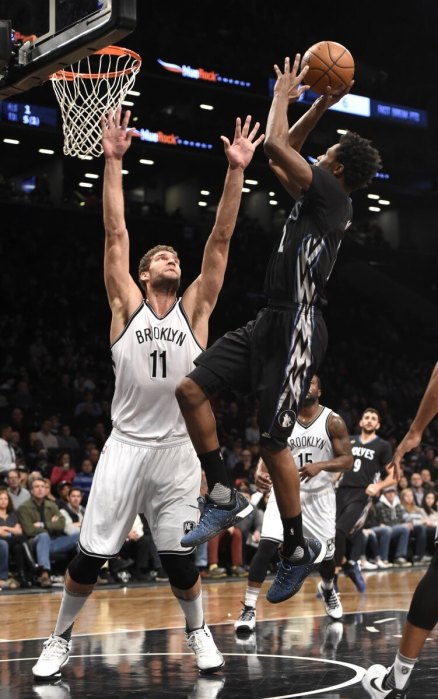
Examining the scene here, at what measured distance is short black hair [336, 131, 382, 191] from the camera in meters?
4.98

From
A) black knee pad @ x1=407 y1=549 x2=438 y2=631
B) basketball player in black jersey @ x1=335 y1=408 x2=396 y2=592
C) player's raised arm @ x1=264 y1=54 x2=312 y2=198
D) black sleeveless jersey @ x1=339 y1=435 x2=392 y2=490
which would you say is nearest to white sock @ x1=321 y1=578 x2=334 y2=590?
basketball player in black jersey @ x1=335 y1=408 x2=396 y2=592

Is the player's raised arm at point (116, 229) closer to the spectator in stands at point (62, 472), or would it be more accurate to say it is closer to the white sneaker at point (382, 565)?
the spectator in stands at point (62, 472)

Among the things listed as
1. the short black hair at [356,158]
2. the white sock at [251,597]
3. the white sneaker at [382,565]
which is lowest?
the white sneaker at [382,565]

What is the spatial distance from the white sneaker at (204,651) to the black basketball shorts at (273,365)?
70.2 inches

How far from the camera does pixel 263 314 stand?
16.3ft

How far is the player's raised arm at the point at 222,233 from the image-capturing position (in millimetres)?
5816

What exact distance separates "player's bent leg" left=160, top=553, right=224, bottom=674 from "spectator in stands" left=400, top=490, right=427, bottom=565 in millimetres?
10445

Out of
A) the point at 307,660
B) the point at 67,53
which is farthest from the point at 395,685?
the point at 67,53

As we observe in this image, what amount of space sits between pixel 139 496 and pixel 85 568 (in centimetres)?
53

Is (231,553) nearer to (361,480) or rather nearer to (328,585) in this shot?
(361,480)

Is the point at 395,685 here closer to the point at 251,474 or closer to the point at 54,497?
the point at 54,497

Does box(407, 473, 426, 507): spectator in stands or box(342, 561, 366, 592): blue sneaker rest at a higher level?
box(407, 473, 426, 507): spectator in stands

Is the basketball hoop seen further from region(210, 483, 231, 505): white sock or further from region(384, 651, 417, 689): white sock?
region(384, 651, 417, 689): white sock

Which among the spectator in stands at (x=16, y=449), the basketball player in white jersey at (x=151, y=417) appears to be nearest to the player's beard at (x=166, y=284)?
the basketball player in white jersey at (x=151, y=417)
